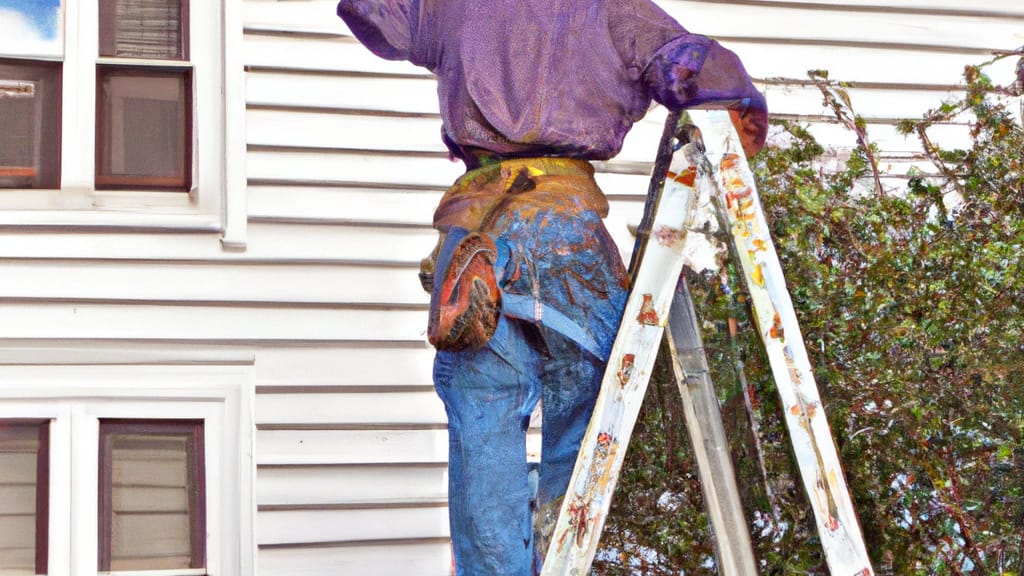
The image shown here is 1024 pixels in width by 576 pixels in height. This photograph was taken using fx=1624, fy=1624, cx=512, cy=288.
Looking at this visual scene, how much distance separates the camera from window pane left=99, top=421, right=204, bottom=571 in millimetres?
5441

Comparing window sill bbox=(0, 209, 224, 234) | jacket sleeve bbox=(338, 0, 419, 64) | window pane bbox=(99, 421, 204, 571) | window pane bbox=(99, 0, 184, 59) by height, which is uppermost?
window pane bbox=(99, 0, 184, 59)

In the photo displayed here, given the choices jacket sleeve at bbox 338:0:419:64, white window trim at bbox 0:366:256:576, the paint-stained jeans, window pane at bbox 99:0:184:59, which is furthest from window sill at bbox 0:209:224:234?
the paint-stained jeans

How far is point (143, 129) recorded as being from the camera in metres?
5.73

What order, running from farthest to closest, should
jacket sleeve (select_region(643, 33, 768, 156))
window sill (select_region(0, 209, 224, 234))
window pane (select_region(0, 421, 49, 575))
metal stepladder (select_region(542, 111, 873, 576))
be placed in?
window sill (select_region(0, 209, 224, 234)), window pane (select_region(0, 421, 49, 575)), jacket sleeve (select_region(643, 33, 768, 156)), metal stepladder (select_region(542, 111, 873, 576))

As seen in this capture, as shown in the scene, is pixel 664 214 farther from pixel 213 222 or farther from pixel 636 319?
pixel 213 222

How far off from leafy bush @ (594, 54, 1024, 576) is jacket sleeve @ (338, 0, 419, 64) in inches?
38.0

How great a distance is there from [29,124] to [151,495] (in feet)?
4.46

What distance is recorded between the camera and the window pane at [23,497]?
5344 mm

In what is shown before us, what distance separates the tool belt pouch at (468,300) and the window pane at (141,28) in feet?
8.64

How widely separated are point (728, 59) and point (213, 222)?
2537 mm

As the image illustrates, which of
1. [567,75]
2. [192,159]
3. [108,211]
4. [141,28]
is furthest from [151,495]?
[567,75]

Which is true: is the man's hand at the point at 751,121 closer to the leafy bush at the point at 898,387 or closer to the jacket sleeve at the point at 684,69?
the jacket sleeve at the point at 684,69

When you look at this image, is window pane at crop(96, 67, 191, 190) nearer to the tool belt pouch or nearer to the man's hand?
the tool belt pouch

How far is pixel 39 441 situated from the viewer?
5438 mm
